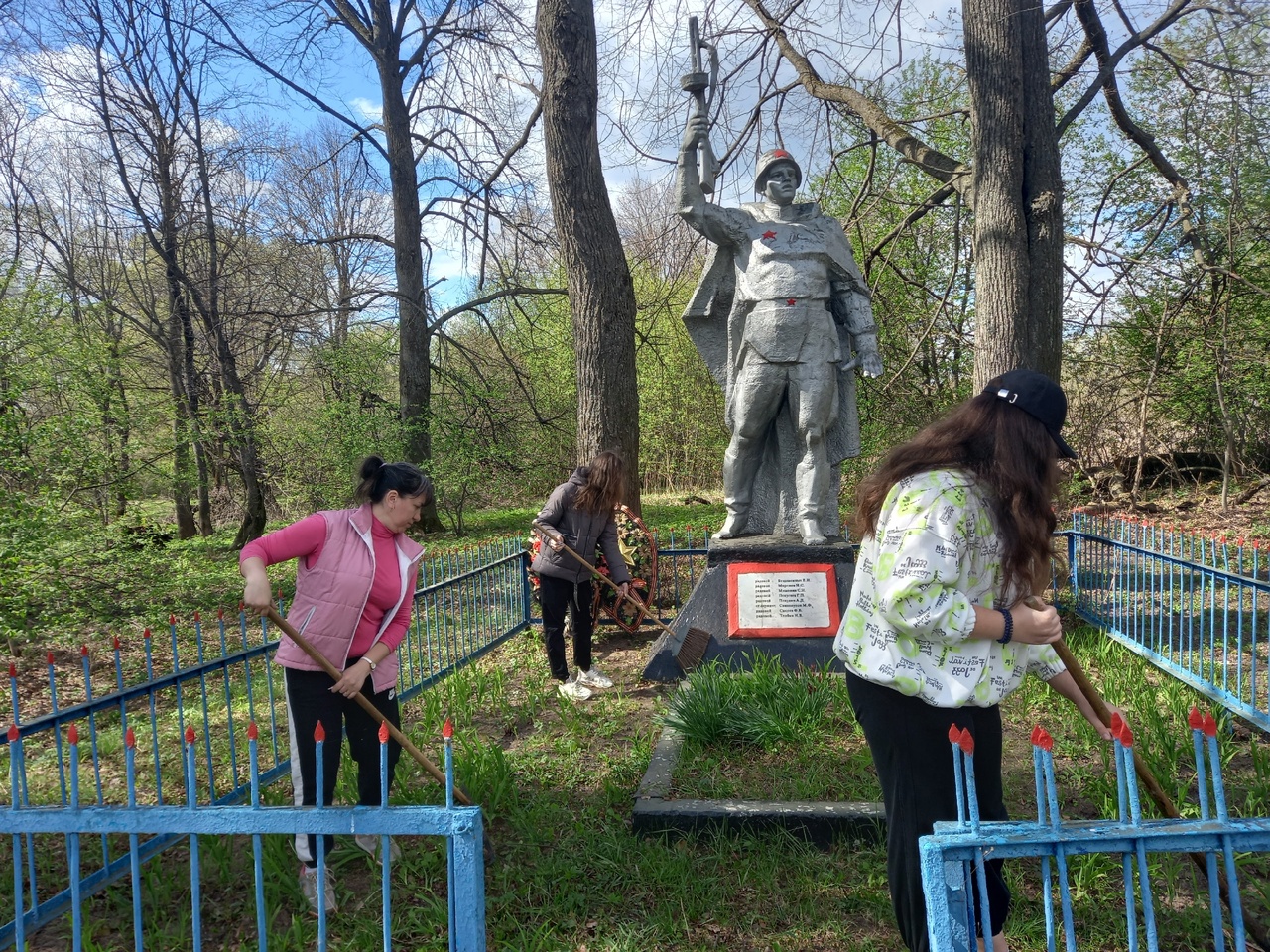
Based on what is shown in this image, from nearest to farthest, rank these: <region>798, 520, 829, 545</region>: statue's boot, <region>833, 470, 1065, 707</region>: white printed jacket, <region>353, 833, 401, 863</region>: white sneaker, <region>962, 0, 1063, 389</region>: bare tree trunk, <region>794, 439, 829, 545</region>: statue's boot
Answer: <region>833, 470, 1065, 707</region>: white printed jacket
<region>353, 833, 401, 863</region>: white sneaker
<region>798, 520, 829, 545</region>: statue's boot
<region>794, 439, 829, 545</region>: statue's boot
<region>962, 0, 1063, 389</region>: bare tree trunk

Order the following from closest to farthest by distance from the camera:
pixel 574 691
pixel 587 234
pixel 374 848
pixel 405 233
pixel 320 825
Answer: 1. pixel 320 825
2. pixel 374 848
3. pixel 574 691
4. pixel 587 234
5. pixel 405 233

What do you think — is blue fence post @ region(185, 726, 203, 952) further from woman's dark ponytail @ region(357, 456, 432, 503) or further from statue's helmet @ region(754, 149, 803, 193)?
statue's helmet @ region(754, 149, 803, 193)

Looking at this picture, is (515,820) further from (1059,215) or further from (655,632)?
(1059,215)

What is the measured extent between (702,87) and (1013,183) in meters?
2.68

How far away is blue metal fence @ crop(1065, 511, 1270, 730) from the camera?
4180mm

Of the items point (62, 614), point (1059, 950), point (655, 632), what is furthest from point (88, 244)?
point (1059, 950)

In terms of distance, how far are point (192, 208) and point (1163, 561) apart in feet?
38.3

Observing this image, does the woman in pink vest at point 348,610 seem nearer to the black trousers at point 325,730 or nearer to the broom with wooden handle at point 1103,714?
the black trousers at point 325,730

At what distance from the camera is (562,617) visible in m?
5.15

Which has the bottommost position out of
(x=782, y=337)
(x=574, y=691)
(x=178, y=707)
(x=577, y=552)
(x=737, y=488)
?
(x=574, y=691)

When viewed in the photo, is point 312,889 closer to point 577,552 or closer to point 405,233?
point 577,552

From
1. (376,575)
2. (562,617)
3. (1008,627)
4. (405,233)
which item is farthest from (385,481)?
(405,233)

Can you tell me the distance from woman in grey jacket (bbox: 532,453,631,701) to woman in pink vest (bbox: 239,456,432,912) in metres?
2.01

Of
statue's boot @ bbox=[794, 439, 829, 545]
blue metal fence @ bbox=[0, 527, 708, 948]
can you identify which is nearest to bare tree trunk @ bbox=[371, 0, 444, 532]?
blue metal fence @ bbox=[0, 527, 708, 948]
